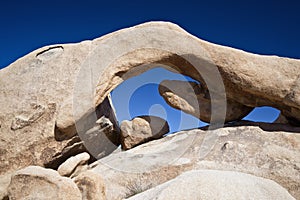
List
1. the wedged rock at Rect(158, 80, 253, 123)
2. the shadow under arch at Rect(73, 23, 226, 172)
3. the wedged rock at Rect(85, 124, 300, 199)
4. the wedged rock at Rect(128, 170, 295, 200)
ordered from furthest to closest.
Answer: the wedged rock at Rect(158, 80, 253, 123)
the shadow under arch at Rect(73, 23, 226, 172)
the wedged rock at Rect(85, 124, 300, 199)
the wedged rock at Rect(128, 170, 295, 200)

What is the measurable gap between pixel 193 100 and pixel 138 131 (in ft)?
7.25

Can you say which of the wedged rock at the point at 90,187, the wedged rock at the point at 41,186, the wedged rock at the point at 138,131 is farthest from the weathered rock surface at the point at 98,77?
the wedged rock at the point at 90,187

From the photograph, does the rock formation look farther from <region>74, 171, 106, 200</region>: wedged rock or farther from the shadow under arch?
<region>74, 171, 106, 200</region>: wedged rock

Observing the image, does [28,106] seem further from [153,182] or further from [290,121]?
[290,121]

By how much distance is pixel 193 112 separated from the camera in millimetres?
10508

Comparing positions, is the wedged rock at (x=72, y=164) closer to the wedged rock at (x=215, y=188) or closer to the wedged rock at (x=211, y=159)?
the wedged rock at (x=211, y=159)

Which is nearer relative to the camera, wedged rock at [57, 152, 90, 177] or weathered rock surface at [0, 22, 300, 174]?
wedged rock at [57, 152, 90, 177]

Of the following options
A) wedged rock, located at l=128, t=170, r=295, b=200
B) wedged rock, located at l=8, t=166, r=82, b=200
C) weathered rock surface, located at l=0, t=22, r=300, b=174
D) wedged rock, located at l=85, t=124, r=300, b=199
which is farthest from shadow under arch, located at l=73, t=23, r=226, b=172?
wedged rock, located at l=128, t=170, r=295, b=200

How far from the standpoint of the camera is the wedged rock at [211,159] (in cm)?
777

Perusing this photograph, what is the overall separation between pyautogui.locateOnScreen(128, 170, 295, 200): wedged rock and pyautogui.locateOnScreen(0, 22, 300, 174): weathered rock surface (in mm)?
4442

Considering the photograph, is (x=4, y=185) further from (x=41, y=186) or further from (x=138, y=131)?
(x=138, y=131)

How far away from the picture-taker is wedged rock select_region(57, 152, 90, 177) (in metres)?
8.26

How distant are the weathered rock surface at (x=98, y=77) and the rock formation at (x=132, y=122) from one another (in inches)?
1.2

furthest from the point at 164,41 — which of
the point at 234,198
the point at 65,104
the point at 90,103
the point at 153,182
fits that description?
the point at 234,198
